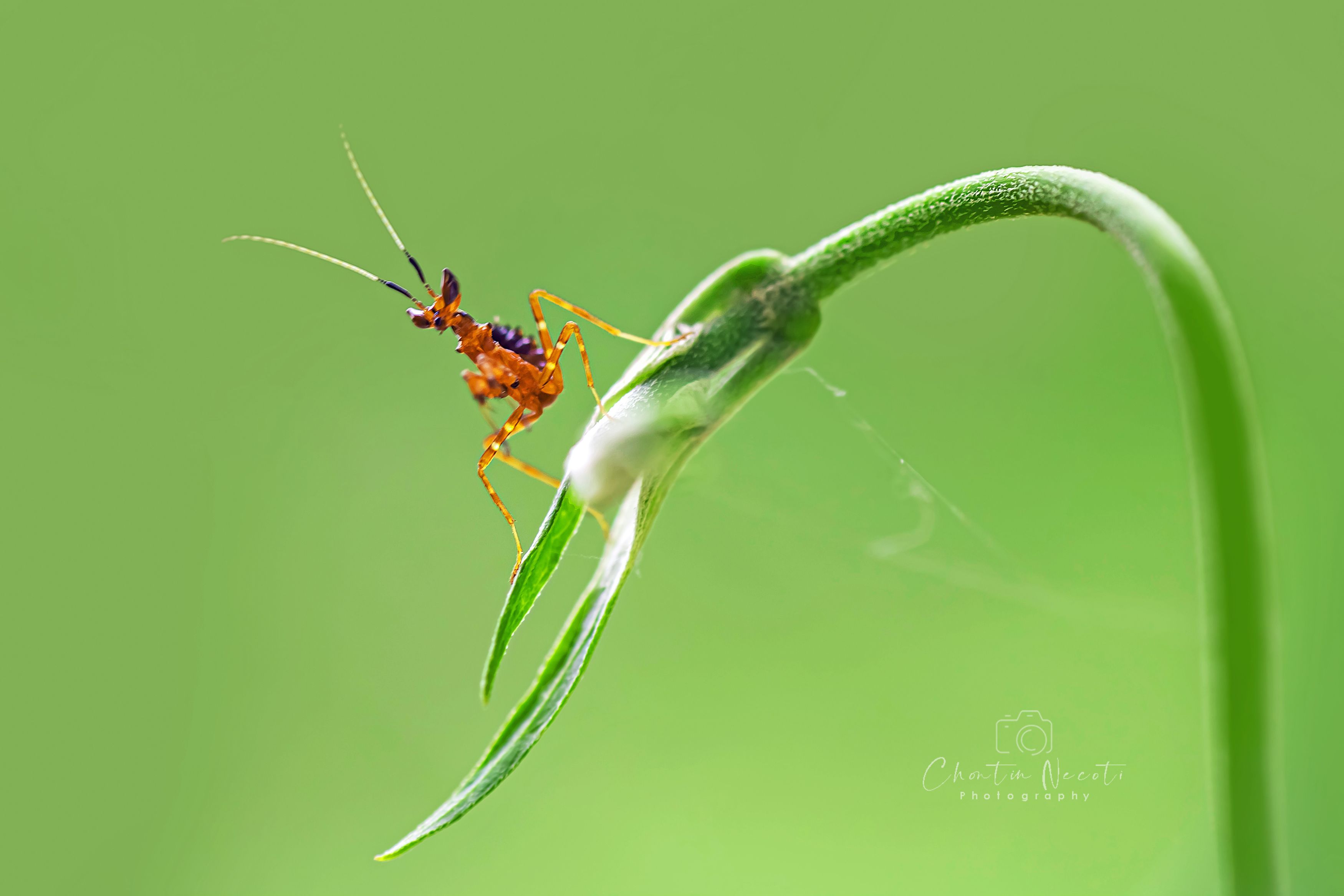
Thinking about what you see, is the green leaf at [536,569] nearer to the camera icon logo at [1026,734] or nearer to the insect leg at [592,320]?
the insect leg at [592,320]

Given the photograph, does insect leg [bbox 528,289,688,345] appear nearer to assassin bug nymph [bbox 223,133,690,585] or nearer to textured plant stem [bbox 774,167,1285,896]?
assassin bug nymph [bbox 223,133,690,585]

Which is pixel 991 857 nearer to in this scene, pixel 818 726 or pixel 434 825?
pixel 818 726

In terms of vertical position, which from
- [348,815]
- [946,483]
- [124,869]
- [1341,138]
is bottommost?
[124,869]

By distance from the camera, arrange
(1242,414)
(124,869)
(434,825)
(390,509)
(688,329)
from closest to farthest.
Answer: (434,825)
(1242,414)
(688,329)
(124,869)
(390,509)

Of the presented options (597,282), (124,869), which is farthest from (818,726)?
(124,869)

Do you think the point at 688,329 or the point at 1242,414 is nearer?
the point at 1242,414

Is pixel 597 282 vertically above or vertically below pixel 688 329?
above

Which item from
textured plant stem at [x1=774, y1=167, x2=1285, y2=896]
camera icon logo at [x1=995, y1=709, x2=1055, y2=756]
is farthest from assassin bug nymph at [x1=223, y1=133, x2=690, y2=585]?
camera icon logo at [x1=995, y1=709, x2=1055, y2=756]
